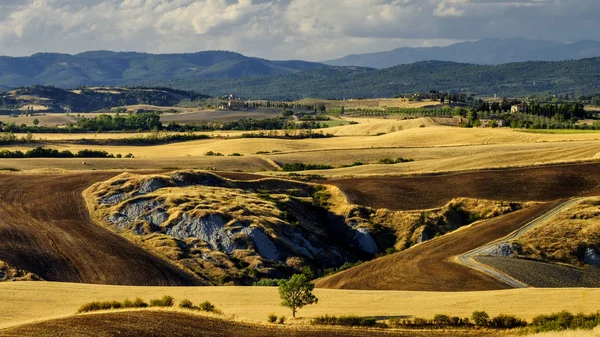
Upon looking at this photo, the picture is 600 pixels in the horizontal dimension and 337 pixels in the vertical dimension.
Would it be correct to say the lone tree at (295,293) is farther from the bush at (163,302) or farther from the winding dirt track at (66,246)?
the winding dirt track at (66,246)

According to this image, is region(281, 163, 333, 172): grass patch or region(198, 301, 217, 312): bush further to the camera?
region(281, 163, 333, 172): grass patch

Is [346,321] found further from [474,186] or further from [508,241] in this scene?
[474,186]

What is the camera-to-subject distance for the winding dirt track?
224 ft

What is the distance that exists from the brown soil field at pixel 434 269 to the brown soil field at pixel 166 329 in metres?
16.9

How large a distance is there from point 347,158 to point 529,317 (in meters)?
83.0

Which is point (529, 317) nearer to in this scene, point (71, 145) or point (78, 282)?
point (78, 282)

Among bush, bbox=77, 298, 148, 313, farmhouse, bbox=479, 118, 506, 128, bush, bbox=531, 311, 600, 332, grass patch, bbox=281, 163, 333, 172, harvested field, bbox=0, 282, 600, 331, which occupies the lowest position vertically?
harvested field, bbox=0, 282, 600, 331

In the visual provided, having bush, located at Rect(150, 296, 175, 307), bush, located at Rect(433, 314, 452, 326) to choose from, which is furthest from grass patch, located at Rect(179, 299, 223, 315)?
bush, located at Rect(433, 314, 452, 326)

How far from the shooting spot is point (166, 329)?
150 ft

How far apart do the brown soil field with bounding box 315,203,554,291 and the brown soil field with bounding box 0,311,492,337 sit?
16.9 meters

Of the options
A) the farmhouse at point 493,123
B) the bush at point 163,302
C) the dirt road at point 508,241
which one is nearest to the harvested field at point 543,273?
the dirt road at point 508,241

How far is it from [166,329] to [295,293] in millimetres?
8163

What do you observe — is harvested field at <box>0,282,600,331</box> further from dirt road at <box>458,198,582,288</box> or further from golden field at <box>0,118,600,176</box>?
golden field at <box>0,118,600,176</box>

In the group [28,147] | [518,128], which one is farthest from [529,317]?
[518,128]
